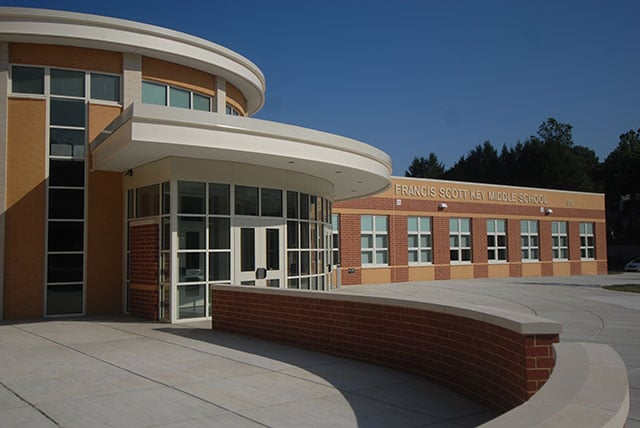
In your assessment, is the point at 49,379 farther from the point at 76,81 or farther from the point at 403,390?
the point at 76,81

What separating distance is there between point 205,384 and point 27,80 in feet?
35.4

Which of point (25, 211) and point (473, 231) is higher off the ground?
point (25, 211)

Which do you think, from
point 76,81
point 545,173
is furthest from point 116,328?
point 545,173

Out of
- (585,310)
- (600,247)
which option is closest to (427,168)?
(600,247)

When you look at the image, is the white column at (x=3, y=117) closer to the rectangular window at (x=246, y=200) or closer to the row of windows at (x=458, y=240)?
the rectangular window at (x=246, y=200)


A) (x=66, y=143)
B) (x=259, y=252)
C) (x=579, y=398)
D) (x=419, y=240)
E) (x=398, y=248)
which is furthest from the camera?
(x=419, y=240)

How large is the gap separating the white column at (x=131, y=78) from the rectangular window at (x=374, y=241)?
14.7 metres

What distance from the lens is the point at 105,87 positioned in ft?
50.4

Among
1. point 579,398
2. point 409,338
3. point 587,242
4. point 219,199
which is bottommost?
point 409,338

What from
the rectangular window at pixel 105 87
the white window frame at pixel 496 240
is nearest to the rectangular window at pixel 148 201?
the rectangular window at pixel 105 87

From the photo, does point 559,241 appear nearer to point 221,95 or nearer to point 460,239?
point 460,239

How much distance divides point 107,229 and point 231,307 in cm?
534

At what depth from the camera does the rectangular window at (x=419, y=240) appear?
99.0ft

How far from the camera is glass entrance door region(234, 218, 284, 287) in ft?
46.2
